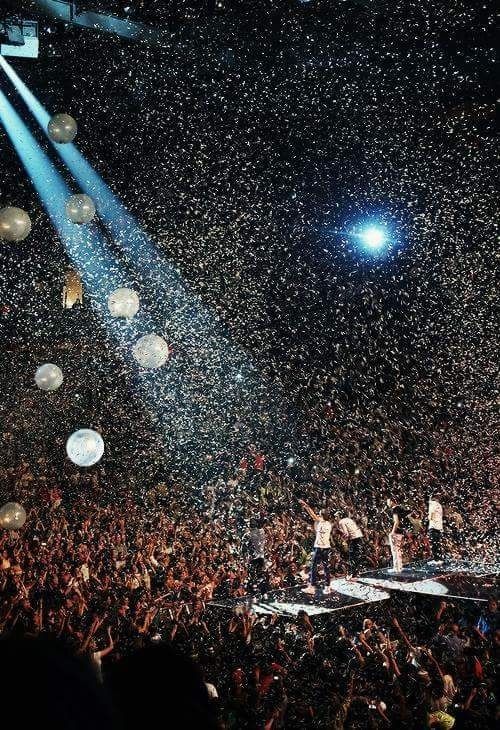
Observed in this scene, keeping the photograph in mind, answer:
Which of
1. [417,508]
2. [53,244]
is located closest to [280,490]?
[417,508]

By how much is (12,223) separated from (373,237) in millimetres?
9222

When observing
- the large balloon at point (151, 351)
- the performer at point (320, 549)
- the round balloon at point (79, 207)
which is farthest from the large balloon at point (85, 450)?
the round balloon at point (79, 207)

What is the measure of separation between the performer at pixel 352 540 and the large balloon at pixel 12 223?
6099mm

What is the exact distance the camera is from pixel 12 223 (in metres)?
5.86

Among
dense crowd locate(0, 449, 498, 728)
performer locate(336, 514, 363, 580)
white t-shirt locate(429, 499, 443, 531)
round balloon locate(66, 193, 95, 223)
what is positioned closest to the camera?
dense crowd locate(0, 449, 498, 728)

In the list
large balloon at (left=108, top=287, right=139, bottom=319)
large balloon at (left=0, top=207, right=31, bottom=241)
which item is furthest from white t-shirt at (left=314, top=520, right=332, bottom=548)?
large balloon at (left=0, top=207, right=31, bottom=241)

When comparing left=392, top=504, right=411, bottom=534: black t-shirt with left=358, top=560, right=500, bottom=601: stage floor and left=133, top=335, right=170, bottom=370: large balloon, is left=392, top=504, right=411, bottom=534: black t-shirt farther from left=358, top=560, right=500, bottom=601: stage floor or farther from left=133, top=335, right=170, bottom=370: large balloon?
left=133, top=335, right=170, bottom=370: large balloon

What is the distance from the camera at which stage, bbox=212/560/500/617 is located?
7086 millimetres

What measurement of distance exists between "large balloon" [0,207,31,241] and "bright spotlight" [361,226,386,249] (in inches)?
347

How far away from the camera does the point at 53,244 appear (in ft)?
40.1

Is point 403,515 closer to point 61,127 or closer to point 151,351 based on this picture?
point 151,351

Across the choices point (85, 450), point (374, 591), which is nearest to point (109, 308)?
point (85, 450)

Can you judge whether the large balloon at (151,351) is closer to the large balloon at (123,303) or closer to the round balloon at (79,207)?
the large balloon at (123,303)

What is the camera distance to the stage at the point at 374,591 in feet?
23.2
